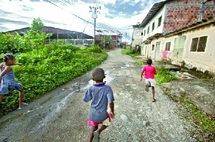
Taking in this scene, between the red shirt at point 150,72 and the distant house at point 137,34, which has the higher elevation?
the distant house at point 137,34

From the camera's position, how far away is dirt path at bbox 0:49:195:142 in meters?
2.90

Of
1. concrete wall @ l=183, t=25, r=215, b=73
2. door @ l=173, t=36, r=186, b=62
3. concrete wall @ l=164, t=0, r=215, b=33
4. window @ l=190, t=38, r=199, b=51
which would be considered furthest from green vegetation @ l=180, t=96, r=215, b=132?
concrete wall @ l=164, t=0, r=215, b=33

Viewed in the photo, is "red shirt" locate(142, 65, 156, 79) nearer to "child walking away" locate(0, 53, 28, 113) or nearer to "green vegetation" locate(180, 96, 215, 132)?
"green vegetation" locate(180, 96, 215, 132)

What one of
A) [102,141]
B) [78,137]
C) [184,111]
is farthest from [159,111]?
[78,137]

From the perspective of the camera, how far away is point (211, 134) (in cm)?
296

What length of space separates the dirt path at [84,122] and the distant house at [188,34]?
185 inches

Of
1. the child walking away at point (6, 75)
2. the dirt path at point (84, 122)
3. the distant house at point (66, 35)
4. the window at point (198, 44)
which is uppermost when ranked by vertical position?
the distant house at point (66, 35)

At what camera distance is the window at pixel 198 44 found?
7.93 metres

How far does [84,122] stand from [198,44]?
27.7ft

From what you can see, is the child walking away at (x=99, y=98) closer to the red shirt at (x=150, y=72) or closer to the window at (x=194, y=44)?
the red shirt at (x=150, y=72)

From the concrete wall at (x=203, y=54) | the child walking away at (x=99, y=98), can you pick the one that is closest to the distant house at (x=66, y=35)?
the concrete wall at (x=203, y=54)

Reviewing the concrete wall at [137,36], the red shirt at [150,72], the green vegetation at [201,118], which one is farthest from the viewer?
the concrete wall at [137,36]

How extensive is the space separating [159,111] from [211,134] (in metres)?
1.26

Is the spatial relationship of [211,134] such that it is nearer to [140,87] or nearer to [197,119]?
[197,119]
